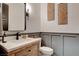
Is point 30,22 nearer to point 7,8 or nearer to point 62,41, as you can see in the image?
point 7,8

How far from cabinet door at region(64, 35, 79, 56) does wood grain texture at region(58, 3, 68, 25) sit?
15cm

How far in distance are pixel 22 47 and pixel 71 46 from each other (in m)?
0.47

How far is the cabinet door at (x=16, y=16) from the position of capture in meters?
1.17

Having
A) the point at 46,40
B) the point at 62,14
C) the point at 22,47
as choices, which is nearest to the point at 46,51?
the point at 46,40

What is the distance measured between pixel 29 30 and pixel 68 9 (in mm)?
419

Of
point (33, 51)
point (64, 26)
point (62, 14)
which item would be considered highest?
point (62, 14)

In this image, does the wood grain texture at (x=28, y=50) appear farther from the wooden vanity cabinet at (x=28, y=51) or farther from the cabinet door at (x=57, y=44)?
the cabinet door at (x=57, y=44)

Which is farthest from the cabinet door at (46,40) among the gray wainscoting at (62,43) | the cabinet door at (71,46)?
the cabinet door at (71,46)

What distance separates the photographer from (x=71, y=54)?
121cm

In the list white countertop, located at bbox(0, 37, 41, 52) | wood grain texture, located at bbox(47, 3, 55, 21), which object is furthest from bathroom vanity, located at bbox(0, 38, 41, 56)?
wood grain texture, located at bbox(47, 3, 55, 21)

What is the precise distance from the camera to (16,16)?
47.0 inches

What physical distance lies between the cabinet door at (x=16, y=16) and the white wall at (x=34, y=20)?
0.22ft

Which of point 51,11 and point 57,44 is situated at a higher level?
point 51,11

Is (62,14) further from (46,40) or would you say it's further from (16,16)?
(16,16)
